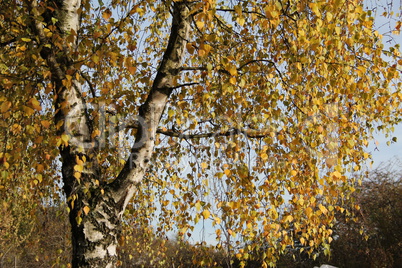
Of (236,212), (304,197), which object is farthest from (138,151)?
(304,197)

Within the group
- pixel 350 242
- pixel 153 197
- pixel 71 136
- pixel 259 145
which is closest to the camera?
pixel 71 136

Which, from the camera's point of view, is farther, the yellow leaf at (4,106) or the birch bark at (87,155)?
Answer: the birch bark at (87,155)

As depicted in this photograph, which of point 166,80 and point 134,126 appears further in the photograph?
point 134,126

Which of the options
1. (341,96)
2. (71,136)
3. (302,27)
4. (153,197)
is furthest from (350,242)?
(71,136)

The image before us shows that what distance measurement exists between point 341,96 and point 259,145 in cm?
110

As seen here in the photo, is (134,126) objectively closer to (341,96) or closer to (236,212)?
(236,212)

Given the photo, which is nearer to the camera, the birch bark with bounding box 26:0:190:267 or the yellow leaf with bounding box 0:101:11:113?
the yellow leaf with bounding box 0:101:11:113

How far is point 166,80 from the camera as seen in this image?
363 cm

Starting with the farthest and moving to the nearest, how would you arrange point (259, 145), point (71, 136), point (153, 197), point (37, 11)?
point (153, 197) → point (259, 145) → point (71, 136) → point (37, 11)

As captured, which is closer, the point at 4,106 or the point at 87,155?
the point at 4,106

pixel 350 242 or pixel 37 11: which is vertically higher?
pixel 37 11

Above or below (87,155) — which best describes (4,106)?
above

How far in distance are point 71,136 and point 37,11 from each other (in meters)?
1.02

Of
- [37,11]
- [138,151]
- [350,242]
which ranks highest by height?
[37,11]
